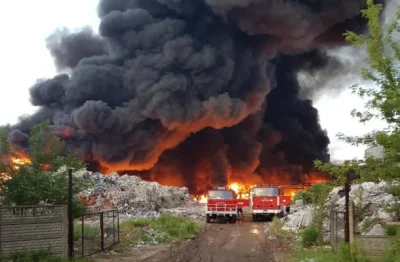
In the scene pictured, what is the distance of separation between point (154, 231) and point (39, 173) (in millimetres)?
8726

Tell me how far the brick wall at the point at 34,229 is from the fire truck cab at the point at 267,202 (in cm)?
1898

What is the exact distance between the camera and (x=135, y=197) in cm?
3731

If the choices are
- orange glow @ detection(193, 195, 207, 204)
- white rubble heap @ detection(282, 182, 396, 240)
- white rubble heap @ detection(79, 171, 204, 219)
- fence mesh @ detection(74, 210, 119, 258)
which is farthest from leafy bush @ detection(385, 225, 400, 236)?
orange glow @ detection(193, 195, 207, 204)

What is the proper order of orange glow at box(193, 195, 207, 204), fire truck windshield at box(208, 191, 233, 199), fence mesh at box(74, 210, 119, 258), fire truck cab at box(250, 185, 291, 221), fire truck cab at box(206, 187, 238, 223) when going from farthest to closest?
orange glow at box(193, 195, 207, 204)
fire truck cab at box(250, 185, 291, 221)
fire truck windshield at box(208, 191, 233, 199)
fire truck cab at box(206, 187, 238, 223)
fence mesh at box(74, 210, 119, 258)

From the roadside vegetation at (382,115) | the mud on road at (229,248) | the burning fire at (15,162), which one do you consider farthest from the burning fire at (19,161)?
the roadside vegetation at (382,115)

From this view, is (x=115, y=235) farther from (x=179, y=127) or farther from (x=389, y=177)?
(x=179, y=127)

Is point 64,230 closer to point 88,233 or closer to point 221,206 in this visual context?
point 88,233

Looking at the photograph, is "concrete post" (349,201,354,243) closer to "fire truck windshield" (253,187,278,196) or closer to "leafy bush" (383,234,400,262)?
"leafy bush" (383,234,400,262)

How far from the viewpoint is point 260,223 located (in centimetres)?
Result: 2959

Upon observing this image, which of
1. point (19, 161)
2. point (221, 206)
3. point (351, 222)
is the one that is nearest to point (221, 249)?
point (351, 222)

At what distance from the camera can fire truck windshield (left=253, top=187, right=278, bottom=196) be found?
30.6m

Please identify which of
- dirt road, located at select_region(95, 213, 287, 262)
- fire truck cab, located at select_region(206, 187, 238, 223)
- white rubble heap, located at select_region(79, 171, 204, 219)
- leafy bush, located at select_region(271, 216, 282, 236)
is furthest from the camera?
white rubble heap, located at select_region(79, 171, 204, 219)

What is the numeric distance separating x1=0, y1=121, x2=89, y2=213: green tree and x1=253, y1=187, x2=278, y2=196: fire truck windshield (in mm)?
17134

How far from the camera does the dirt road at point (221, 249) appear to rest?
49.6ft
